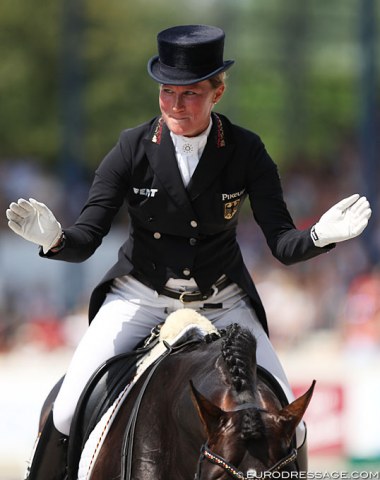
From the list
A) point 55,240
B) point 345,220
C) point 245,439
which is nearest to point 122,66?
point 55,240

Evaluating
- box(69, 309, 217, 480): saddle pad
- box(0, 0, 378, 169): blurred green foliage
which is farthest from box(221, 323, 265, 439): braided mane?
box(0, 0, 378, 169): blurred green foliage

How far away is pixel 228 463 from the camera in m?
3.36

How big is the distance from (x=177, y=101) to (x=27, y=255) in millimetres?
18016

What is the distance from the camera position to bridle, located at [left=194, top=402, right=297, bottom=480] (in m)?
3.32

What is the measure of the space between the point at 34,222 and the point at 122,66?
24114 mm

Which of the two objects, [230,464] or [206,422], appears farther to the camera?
[206,422]

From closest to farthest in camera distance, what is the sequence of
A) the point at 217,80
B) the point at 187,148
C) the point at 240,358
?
the point at 240,358 < the point at 217,80 < the point at 187,148

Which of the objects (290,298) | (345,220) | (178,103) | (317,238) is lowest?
(290,298)

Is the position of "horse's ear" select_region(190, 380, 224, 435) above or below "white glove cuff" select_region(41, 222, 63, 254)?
below

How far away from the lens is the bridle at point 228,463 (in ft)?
10.9

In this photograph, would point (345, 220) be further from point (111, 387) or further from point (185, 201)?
point (111, 387)

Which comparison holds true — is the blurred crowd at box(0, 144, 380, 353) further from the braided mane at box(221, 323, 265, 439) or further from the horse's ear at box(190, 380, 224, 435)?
the horse's ear at box(190, 380, 224, 435)

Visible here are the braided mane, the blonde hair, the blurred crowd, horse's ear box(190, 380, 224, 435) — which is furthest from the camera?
the blurred crowd

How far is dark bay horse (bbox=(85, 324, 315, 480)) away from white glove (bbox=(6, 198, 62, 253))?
0.67m
